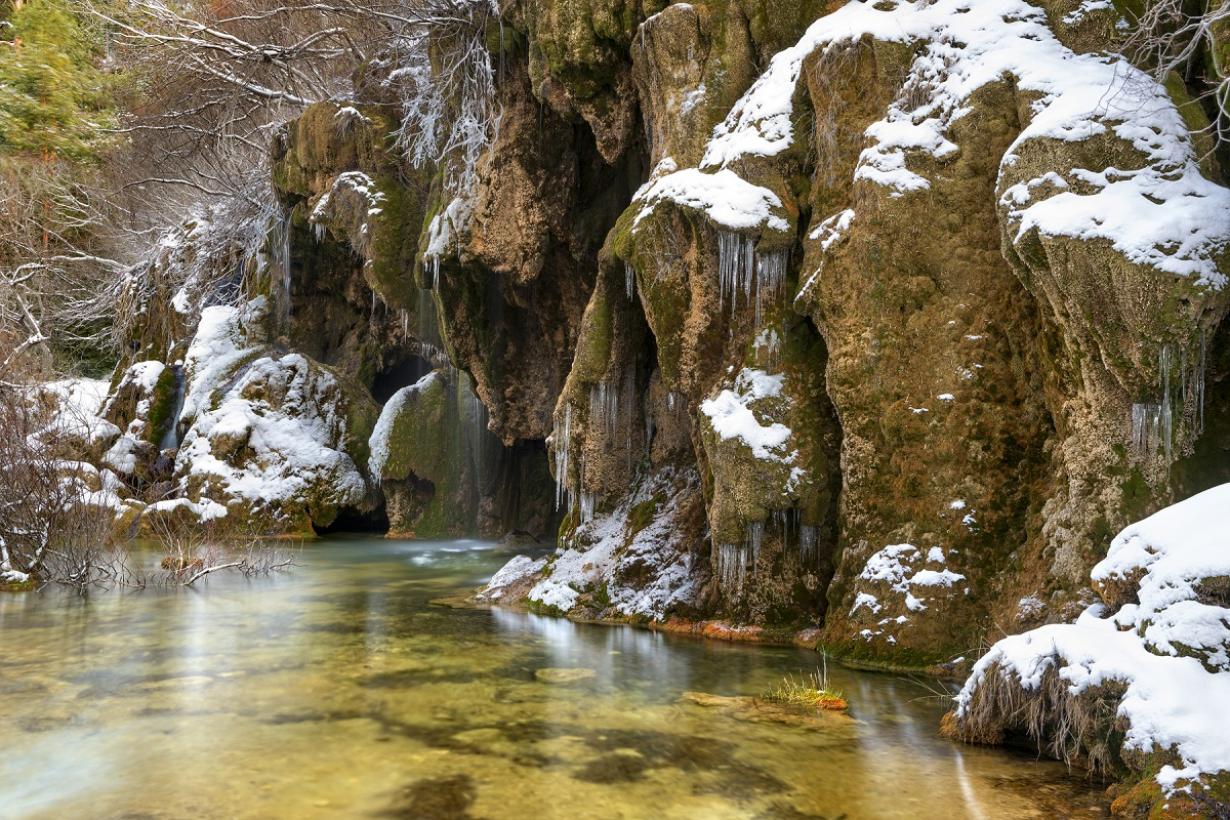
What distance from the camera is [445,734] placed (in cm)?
655

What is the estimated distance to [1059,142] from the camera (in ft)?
24.2

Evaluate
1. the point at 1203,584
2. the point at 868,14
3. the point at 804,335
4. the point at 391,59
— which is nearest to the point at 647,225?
the point at 804,335

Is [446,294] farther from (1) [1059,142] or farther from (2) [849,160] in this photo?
(1) [1059,142]

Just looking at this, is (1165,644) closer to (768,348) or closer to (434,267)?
(768,348)

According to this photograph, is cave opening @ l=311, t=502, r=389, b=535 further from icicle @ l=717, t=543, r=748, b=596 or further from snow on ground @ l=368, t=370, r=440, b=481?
icicle @ l=717, t=543, r=748, b=596

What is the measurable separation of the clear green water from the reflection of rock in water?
2 cm

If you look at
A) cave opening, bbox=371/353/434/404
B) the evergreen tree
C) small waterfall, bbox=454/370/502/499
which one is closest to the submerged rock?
small waterfall, bbox=454/370/502/499

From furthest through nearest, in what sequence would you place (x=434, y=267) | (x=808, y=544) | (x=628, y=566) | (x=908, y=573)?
(x=434, y=267) < (x=628, y=566) < (x=808, y=544) < (x=908, y=573)

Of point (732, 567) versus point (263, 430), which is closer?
point (732, 567)

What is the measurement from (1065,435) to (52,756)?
25.0ft

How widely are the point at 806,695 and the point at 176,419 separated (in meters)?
20.3

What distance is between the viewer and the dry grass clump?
7246mm

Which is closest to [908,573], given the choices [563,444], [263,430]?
[563,444]

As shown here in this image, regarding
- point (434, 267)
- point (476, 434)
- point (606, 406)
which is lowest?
point (606, 406)
